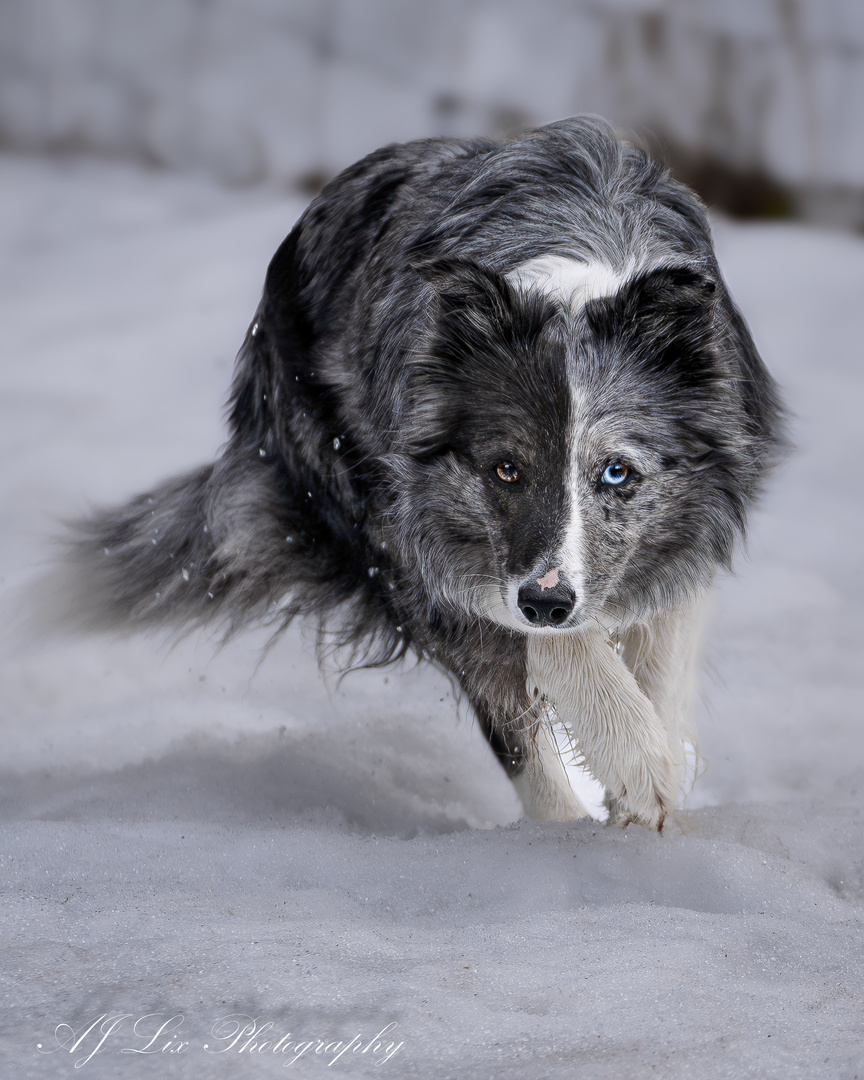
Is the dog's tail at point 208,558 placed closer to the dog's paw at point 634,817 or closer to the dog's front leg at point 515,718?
the dog's front leg at point 515,718

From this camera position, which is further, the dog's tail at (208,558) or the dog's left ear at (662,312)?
the dog's tail at (208,558)

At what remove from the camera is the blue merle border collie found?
276cm

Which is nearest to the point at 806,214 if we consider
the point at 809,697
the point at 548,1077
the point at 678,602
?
the point at 809,697

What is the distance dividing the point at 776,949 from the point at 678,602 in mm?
1025

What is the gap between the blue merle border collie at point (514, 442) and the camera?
9.07 ft

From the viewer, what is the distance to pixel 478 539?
9.98ft

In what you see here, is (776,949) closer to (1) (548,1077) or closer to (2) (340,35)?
(1) (548,1077)

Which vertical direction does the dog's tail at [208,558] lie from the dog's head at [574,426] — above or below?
below

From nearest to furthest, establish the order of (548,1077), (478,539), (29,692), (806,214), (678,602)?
(548,1077)
(478,539)
(678,602)
(29,692)
(806,214)

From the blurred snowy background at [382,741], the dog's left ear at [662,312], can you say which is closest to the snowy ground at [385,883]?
the blurred snowy background at [382,741]

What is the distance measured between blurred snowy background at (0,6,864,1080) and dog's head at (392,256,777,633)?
2.20ft

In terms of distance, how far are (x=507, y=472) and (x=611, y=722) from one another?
2.46 ft

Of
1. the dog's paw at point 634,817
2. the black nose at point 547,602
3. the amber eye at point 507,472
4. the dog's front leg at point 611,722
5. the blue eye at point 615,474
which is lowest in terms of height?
the dog's paw at point 634,817

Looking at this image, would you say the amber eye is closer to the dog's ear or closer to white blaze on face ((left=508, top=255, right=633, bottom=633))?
white blaze on face ((left=508, top=255, right=633, bottom=633))
